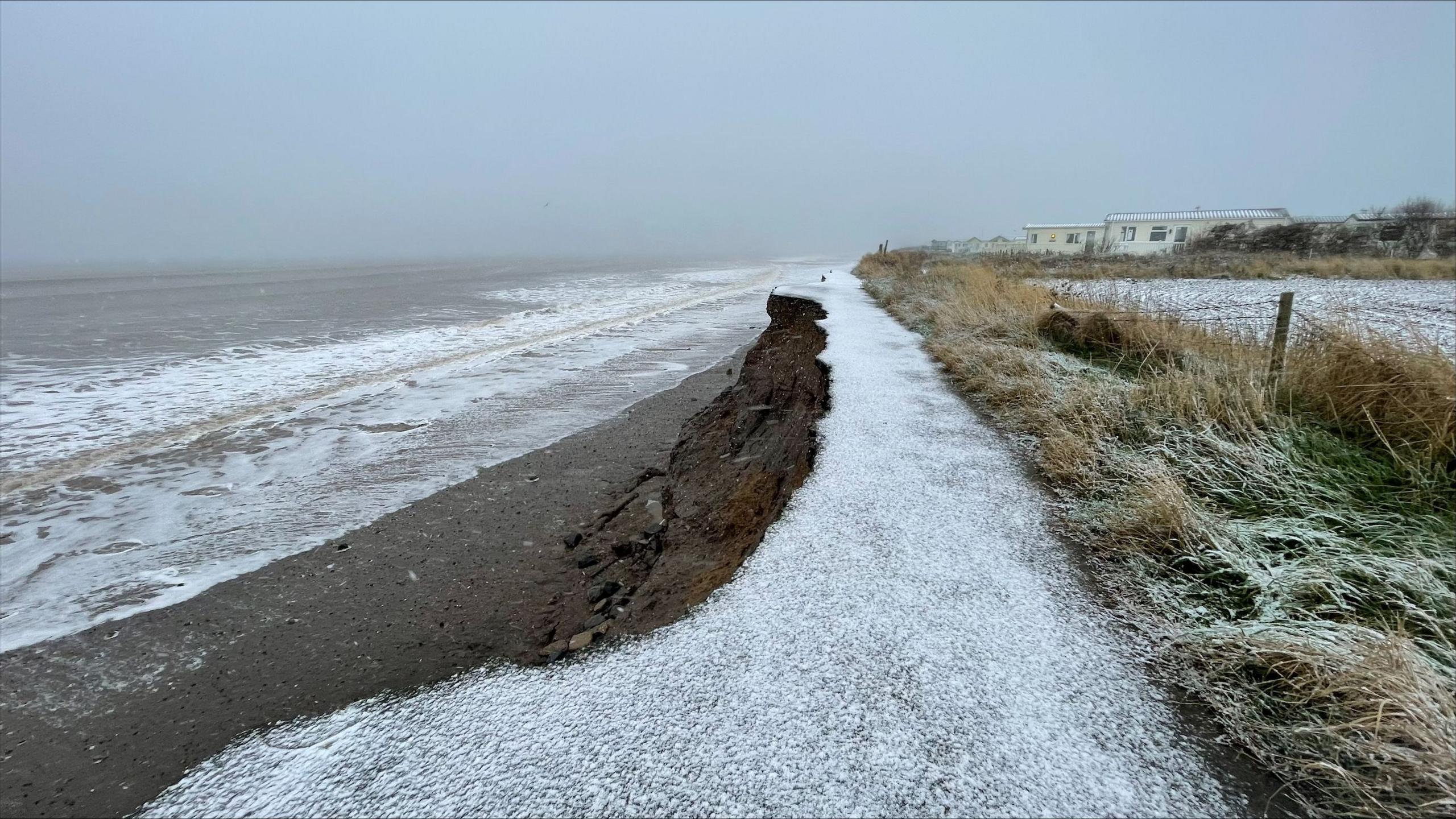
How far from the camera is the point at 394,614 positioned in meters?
3.69

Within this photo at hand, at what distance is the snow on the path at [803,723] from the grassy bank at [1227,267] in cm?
304

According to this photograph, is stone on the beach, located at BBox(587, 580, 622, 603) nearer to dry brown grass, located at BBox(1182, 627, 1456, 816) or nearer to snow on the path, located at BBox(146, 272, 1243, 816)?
snow on the path, located at BBox(146, 272, 1243, 816)

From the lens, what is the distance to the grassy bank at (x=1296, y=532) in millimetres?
1716

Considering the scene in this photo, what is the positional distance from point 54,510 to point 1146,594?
26.7ft

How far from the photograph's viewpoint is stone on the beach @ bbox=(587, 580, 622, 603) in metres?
3.75

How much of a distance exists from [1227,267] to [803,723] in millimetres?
22950

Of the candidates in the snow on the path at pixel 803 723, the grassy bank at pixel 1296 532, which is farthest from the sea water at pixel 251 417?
the grassy bank at pixel 1296 532

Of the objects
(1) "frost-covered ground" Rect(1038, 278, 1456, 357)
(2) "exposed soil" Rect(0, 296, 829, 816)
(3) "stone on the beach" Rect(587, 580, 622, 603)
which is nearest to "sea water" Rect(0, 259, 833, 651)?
(2) "exposed soil" Rect(0, 296, 829, 816)

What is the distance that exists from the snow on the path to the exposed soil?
45 cm

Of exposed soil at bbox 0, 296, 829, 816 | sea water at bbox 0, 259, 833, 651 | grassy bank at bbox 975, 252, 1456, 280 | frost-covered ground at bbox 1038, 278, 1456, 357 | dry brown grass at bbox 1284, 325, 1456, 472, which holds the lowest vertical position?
exposed soil at bbox 0, 296, 829, 816

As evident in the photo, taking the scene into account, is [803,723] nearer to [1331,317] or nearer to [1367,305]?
[1331,317]

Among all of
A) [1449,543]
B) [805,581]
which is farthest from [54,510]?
[1449,543]

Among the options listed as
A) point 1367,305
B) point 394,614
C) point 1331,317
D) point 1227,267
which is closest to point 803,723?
point 394,614

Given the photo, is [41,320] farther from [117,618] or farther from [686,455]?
[686,455]
